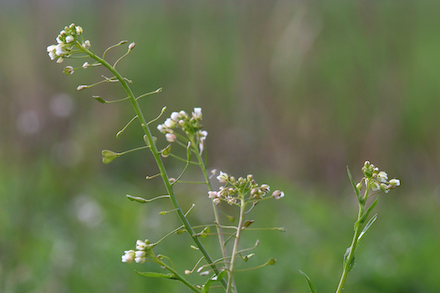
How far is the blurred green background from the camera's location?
2.14 metres

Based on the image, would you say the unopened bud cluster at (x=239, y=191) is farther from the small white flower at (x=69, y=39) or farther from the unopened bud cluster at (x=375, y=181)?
the small white flower at (x=69, y=39)

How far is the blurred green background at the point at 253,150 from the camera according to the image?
2143mm

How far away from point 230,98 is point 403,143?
1468 millimetres

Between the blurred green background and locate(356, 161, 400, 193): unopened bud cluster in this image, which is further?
the blurred green background

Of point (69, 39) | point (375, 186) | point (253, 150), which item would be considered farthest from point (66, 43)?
point (253, 150)

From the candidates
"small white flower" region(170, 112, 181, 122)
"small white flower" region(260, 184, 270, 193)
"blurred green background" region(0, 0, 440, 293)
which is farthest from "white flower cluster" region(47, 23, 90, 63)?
"blurred green background" region(0, 0, 440, 293)

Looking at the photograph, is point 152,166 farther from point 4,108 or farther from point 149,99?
point 4,108

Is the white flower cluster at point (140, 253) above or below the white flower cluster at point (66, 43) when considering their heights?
below

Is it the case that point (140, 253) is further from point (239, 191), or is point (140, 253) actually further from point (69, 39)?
Answer: point (69, 39)

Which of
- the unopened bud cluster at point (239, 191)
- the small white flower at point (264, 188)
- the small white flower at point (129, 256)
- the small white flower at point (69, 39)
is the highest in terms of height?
the small white flower at point (69, 39)

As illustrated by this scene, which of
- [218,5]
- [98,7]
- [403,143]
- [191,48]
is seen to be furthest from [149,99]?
[403,143]

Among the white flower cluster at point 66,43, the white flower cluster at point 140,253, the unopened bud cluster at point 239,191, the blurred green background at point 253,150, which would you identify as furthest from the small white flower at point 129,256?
the blurred green background at point 253,150

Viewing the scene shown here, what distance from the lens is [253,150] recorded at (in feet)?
12.8

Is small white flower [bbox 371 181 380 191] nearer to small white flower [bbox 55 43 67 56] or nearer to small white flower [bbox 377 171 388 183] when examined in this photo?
small white flower [bbox 377 171 388 183]
